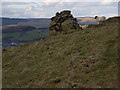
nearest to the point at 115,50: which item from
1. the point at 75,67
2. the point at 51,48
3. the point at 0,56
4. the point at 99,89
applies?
the point at 75,67

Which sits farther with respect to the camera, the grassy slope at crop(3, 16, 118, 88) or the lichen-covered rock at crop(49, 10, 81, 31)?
the lichen-covered rock at crop(49, 10, 81, 31)

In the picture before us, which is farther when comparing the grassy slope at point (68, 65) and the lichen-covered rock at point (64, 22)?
the lichen-covered rock at point (64, 22)

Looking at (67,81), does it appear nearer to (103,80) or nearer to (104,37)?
(103,80)

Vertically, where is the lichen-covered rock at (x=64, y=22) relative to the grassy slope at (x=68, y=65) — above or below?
above

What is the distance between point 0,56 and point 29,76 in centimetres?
1297

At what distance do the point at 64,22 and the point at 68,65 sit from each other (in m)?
27.5

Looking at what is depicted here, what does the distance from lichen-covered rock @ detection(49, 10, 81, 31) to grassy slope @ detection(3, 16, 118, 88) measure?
16227 mm

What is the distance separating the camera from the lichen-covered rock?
45.3 meters

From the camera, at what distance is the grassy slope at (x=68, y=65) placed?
1683cm

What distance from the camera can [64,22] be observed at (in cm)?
4662

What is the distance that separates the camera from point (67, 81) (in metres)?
16.9

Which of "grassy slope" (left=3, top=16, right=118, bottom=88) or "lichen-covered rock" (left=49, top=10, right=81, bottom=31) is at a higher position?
"lichen-covered rock" (left=49, top=10, right=81, bottom=31)

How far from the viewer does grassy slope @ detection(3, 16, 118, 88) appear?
16.8 m

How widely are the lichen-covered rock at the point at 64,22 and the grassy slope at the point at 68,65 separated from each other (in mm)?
16227
